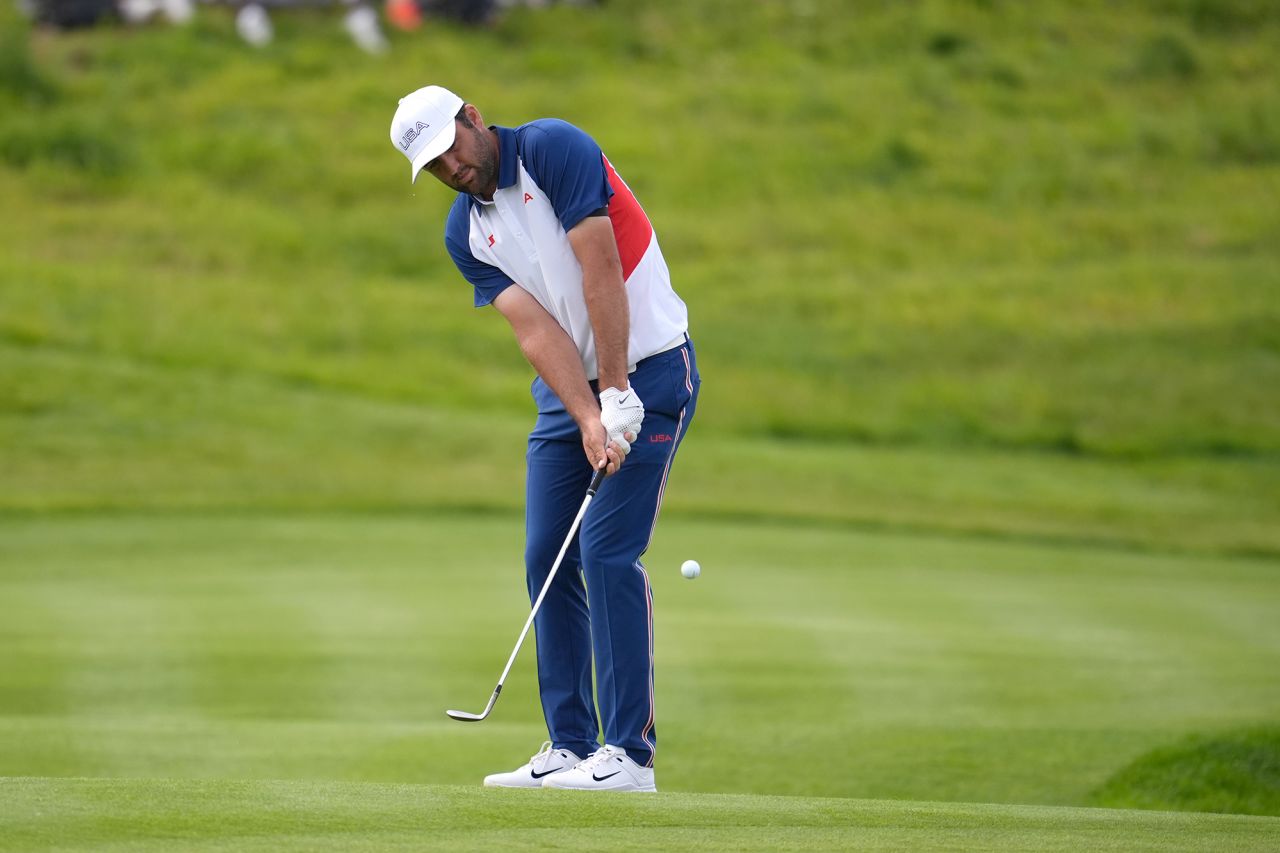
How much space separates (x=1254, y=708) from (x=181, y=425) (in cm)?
1219

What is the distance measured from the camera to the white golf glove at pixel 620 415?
4172 mm

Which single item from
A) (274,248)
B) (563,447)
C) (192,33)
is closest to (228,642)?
(563,447)

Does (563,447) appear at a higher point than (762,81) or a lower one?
lower

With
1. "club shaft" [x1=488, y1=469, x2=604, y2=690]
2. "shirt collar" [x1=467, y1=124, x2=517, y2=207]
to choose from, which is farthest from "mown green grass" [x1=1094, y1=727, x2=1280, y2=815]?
"shirt collar" [x1=467, y1=124, x2=517, y2=207]

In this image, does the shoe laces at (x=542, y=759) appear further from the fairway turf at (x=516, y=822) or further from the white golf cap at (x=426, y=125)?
the white golf cap at (x=426, y=125)

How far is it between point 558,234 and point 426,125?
40 centimetres

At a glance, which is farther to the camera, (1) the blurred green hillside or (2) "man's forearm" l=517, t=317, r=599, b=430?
(1) the blurred green hillside

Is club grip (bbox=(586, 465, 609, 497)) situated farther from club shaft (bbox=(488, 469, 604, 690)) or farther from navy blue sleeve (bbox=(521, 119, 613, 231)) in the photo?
navy blue sleeve (bbox=(521, 119, 613, 231))

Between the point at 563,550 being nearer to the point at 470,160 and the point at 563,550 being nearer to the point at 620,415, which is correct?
the point at 620,415

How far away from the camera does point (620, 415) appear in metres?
4.18

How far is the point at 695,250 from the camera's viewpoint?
78.8 feet

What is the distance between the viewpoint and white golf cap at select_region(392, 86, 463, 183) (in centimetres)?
413

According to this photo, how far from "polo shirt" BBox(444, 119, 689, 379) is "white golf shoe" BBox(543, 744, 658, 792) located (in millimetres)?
932

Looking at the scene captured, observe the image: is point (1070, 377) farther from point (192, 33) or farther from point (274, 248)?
point (192, 33)
